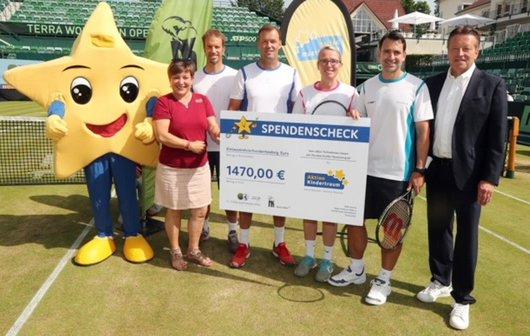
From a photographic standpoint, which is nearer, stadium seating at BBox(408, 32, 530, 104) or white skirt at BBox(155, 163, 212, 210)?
white skirt at BBox(155, 163, 212, 210)

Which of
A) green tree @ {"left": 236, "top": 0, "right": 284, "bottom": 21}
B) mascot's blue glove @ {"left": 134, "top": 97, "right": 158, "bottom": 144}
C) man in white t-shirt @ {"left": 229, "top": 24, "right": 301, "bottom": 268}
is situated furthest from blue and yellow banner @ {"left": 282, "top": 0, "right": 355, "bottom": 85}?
green tree @ {"left": 236, "top": 0, "right": 284, "bottom": 21}

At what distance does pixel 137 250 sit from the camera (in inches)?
199

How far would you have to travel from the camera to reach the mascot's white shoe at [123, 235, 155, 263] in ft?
16.4

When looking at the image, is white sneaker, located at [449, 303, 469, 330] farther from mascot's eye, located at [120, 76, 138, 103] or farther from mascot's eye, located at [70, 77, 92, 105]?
mascot's eye, located at [70, 77, 92, 105]

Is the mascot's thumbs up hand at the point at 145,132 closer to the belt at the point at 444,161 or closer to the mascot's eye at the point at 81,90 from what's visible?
the mascot's eye at the point at 81,90

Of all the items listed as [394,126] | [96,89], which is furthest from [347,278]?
[96,89]

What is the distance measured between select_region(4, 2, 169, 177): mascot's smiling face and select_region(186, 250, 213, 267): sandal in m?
1.28

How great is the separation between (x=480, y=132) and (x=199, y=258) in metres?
3.06

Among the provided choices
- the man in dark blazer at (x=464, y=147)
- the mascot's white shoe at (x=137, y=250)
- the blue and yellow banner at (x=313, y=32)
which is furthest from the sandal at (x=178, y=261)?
the blue and yellow banner at (x=313, y=32)

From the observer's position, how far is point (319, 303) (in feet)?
13.9

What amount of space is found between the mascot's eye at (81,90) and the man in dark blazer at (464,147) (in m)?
3.47

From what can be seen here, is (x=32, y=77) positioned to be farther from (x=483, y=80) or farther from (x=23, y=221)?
(x=483, y=80)

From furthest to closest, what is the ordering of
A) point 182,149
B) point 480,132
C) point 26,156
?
point 26,156
point 182,149
point 480,132

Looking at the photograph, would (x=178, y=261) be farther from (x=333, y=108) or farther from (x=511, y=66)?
(x=511, y=66)
